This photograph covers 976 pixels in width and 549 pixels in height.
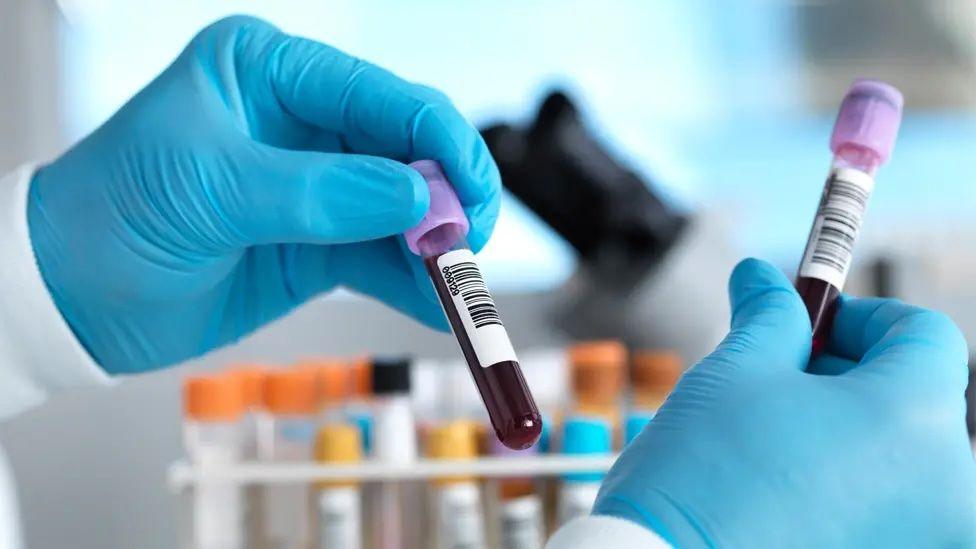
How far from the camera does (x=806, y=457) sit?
503 mm

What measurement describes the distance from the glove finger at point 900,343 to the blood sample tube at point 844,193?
0.01m

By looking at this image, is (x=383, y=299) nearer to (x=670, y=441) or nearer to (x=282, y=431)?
(x=282, y=431)

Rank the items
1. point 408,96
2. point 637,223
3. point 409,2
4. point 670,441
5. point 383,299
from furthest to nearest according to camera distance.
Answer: point 409,2 → point 637,223 → point 383,299 → point 408,96 → point 670,441

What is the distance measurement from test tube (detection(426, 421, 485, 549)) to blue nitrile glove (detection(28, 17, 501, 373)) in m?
0.20

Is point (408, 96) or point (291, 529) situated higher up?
point (408, 96)

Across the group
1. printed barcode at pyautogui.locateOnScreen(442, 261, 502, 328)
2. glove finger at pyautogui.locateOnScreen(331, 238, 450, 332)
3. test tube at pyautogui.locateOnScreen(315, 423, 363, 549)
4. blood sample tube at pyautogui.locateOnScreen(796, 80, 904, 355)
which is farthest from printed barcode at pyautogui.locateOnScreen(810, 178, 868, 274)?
test tube at pyautogui.locateOnScreen(315, 423, 363, 549)

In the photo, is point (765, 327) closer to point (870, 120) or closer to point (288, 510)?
point (870, 120)

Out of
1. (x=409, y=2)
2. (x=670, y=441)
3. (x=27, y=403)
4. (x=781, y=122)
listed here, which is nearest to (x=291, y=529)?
(x=27, y=403)

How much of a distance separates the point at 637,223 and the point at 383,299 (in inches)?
19.0

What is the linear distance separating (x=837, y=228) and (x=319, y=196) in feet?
1.11

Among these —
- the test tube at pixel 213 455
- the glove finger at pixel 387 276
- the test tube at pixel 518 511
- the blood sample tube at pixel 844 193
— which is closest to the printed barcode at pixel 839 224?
the blood sample tube at pixel 844 193

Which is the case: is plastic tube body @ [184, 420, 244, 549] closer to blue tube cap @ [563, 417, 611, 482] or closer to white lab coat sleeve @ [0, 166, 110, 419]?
white lab coat sleeve @ [0, 166, 110, 419]

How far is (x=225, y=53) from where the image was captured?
773mm

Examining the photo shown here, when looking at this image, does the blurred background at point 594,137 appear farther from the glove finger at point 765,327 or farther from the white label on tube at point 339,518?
the glove finger at point 765,327
